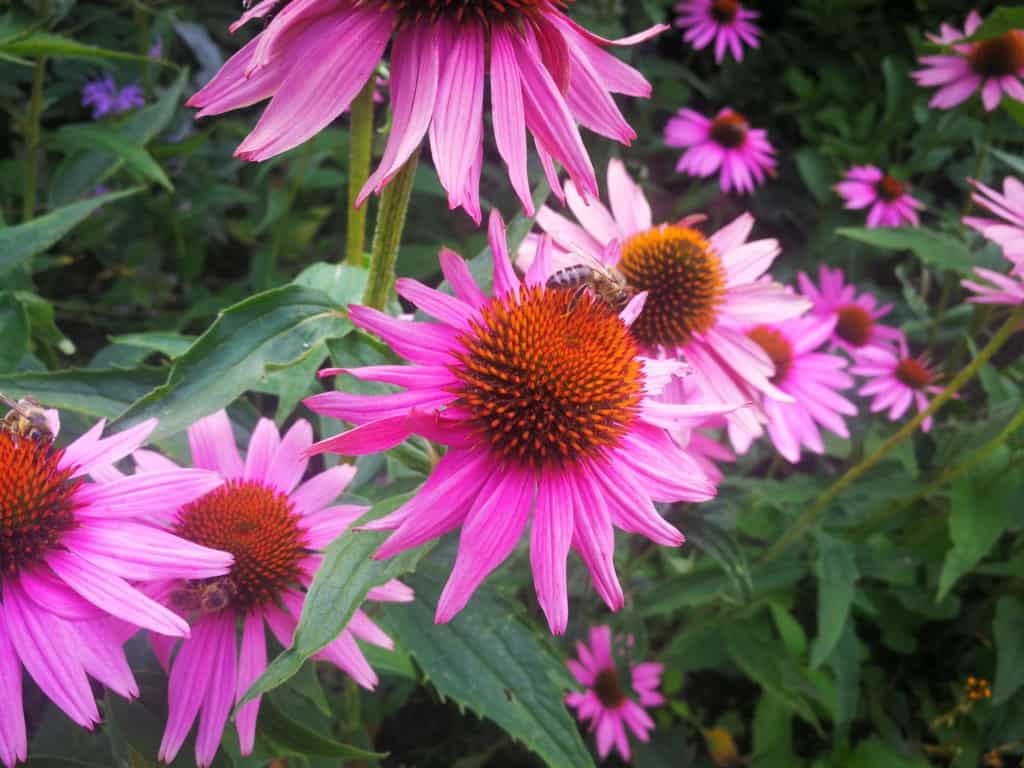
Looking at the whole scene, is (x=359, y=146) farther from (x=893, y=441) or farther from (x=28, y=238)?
(x=893, y=441)

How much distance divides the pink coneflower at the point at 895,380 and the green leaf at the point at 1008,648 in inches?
19.3

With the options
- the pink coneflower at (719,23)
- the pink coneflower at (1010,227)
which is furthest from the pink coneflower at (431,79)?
the pink coneflower at (719,23)

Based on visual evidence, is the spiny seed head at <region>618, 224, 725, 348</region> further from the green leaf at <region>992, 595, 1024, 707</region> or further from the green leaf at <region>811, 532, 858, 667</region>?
the green leaf at <region>992, 595, 1024, 707</region>

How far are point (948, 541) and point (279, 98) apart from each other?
186 cm

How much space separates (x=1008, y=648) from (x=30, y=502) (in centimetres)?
183

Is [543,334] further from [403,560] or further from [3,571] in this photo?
[3,571]

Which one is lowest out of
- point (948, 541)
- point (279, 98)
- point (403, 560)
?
point (948, 541)

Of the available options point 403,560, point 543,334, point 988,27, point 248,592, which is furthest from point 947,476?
point 248,592

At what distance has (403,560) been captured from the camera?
878 mm

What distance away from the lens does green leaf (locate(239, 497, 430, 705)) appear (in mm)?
746

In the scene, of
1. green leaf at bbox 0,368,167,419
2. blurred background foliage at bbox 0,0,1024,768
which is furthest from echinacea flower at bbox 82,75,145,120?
green leaf at bbox 0,368,167,419

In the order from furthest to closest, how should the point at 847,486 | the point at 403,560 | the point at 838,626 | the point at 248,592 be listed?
1. the point at 847,486
2. the point at 838,626
3. the point at 248,592
4. the point at 403,560

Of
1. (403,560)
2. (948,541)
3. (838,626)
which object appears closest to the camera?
(403,560)

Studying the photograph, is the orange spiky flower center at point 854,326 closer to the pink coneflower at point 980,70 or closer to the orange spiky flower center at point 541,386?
the pink coneflower at point 980,70
